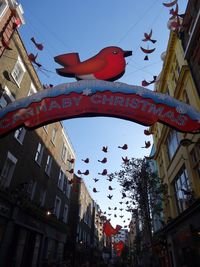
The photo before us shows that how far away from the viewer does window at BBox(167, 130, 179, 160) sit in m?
19.2

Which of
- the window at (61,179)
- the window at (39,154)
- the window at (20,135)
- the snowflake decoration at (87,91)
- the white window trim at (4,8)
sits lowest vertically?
the snowflake decoration at (87,91)

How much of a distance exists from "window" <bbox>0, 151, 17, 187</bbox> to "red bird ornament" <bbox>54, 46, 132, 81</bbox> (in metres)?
7.23

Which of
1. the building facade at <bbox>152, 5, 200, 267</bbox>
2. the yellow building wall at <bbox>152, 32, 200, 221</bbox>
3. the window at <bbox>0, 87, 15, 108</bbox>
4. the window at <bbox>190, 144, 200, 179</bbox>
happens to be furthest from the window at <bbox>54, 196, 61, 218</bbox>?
the window at <bbox>190, 144, 200, 179</bbox>

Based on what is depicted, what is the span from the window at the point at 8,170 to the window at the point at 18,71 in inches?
203

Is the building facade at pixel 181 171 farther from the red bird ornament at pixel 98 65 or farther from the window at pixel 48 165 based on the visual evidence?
the window at pixel 48 165

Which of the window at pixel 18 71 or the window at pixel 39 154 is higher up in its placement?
the window at pixel 18 71

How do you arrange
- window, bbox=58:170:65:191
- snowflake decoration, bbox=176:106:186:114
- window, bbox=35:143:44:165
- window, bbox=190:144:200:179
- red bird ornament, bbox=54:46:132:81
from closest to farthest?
snowflake decoration, bbox=176:106:186:114
red bird ornament, bbox=54:46:132:81
window, bbox=190:144:200:179
window, bbox=35:143:44:165
window, bbox=58:170:65:191

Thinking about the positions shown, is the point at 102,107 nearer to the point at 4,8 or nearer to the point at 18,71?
the point at 18,71

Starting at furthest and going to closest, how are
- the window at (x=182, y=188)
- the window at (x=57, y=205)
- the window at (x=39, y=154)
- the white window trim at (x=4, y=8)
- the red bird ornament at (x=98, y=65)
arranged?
the window at (x=57, y=205) → the window at (x=39, y=154) → the window at (x=182, y=188) → the white window trim at (x=4, y=8) → the red bird ornament at (x=98, y=65)

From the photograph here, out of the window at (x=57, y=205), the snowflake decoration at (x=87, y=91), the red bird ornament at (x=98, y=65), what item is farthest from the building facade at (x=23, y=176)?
the snowflake decoration at (x=87, y=91)

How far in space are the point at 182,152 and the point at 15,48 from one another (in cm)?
1355

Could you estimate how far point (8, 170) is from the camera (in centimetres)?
1448

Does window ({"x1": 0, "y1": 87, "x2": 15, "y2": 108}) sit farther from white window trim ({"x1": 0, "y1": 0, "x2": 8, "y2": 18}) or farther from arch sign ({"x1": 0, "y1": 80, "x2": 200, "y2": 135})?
arch sign ({"x1": 0, "y1": 80, "x2": 200, "y2": 135})

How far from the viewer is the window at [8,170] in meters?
13.7
